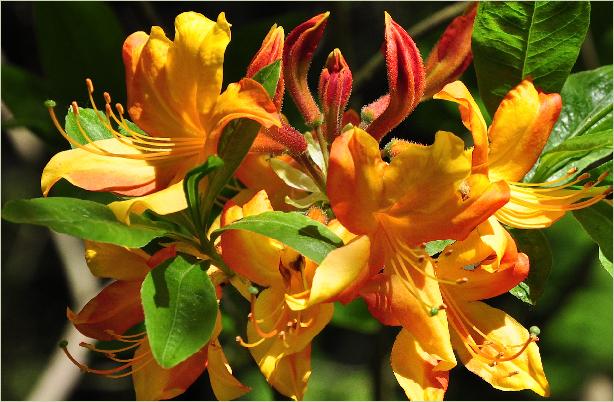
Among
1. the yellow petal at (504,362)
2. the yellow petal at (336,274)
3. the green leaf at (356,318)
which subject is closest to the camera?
the yellow petal at (336,274)

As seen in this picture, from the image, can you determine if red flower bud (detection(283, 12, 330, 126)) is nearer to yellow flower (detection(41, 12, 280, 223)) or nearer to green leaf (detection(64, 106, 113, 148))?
yellow flower (detection(41, 12, 280, 223))

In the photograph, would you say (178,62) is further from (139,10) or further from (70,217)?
(139,10)

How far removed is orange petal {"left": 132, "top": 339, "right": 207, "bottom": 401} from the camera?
125 centimetres

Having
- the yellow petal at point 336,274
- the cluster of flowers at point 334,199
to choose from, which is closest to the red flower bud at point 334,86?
the cluster of flowers at point 334,199

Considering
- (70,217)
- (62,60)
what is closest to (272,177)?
(70,217)

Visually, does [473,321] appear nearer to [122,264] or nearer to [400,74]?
[400,74]

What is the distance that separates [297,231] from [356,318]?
0.78 m

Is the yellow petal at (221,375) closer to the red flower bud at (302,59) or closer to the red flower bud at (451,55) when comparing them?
the red flower bud at (302,59)

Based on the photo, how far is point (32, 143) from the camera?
2.26 metres

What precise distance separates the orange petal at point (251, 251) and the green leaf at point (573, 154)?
0.43m

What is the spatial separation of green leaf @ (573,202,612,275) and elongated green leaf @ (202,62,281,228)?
1.55 feet

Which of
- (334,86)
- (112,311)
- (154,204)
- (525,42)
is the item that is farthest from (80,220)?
(525,42)

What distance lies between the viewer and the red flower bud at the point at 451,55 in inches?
53.9

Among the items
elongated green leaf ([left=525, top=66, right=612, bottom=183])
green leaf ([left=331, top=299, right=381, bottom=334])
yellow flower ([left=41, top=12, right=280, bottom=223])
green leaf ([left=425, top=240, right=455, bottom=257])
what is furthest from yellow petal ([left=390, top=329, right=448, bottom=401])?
green leaf ([left=331, top=299, right=381, bottom=334])
